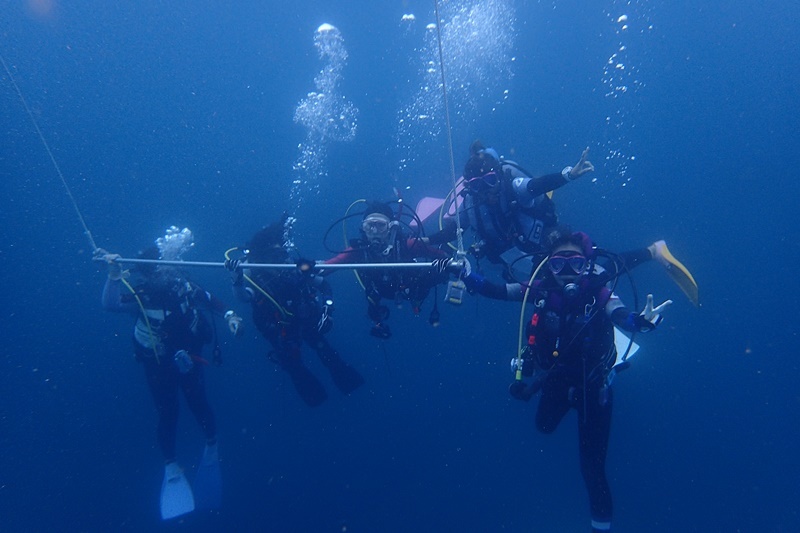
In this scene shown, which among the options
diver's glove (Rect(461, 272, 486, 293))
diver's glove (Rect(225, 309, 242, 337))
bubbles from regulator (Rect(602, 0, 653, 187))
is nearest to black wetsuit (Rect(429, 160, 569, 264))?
diver's glove (Rect(461, 272, 486, 293))

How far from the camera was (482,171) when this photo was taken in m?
5.89

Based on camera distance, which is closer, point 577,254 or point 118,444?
point 577,254

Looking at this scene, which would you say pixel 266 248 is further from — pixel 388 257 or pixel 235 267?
pixel 388 257

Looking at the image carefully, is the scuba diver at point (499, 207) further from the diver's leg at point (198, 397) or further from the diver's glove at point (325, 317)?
the diver's leg at point (198, 397)

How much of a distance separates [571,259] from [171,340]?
19.3 feet

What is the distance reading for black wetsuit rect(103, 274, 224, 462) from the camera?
639 centimetres

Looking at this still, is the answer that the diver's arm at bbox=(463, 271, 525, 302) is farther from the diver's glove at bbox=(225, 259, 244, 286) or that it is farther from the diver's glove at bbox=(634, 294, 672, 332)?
the diver's glove at bbox=(225, 259, 244, 286)

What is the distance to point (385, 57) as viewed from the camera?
2505 cm

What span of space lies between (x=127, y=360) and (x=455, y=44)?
819 inches

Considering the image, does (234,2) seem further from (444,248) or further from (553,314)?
(553,314)

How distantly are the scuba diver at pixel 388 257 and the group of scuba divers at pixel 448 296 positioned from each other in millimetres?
15

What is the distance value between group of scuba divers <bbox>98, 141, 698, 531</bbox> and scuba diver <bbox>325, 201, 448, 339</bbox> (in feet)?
0.05

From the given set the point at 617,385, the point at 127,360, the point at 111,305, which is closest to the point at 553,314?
the point at 111,305

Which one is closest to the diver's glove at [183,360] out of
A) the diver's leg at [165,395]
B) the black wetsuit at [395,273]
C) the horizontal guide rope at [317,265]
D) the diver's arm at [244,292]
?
the diver's leg at [165,395]
